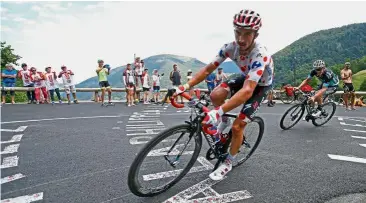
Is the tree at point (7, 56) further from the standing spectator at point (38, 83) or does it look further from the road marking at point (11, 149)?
the road marking at point (11, 149)

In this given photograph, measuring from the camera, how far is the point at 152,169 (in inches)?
127

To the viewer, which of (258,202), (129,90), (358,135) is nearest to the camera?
(258,202)

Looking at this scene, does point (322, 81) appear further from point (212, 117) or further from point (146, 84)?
point (146, 84)

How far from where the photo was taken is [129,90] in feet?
45.7

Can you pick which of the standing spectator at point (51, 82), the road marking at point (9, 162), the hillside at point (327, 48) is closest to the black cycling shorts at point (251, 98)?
the road marking at point (9, 162)

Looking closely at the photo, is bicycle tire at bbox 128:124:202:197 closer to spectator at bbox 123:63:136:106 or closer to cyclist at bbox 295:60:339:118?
cyclist at bbox 295:60:339:118

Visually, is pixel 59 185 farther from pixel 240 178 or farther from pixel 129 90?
pixel 129 90

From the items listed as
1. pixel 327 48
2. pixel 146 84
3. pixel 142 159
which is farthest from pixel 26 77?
pixel 327 48

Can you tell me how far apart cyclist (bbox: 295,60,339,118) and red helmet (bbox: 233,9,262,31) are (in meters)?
4.99

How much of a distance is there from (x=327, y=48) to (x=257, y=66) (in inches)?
6336

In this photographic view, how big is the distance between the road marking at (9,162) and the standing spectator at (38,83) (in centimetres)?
1075

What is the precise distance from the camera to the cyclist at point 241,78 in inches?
122

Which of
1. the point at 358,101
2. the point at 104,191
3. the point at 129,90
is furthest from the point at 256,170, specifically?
the point at 358,101

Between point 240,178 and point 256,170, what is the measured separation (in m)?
0.45
